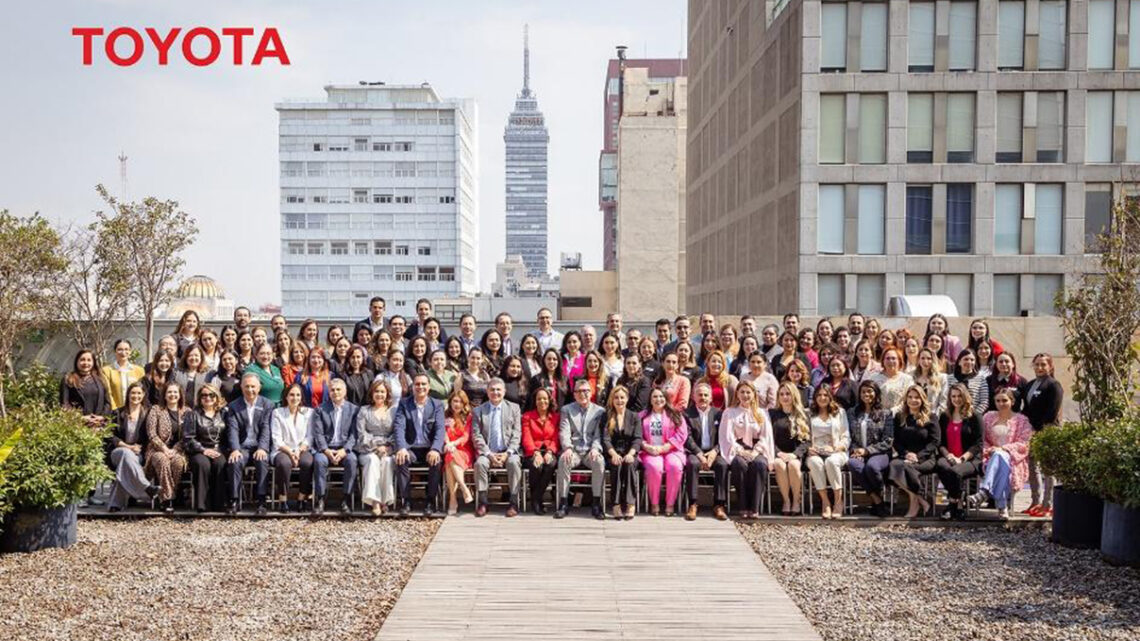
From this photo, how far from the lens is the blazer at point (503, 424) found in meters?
11.8

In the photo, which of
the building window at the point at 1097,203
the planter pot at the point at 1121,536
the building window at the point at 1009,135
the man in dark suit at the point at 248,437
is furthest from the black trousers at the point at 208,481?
the building window at the point at 1097,203

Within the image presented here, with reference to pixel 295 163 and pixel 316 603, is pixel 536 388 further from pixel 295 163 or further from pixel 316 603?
pixel 295 163

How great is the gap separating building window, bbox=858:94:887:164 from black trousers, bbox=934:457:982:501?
23.9 meters

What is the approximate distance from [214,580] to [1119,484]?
25.8ft

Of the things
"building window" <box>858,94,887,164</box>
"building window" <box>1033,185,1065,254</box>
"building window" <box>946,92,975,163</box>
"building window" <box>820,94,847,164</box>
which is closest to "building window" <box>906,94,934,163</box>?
"building window" <box>946,92,975,163</box>

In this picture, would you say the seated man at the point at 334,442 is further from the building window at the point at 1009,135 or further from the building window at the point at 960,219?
the building window at the point at 1009,135

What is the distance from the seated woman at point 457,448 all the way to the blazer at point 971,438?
527cm

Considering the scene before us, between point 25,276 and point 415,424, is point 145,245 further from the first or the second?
point 415,424

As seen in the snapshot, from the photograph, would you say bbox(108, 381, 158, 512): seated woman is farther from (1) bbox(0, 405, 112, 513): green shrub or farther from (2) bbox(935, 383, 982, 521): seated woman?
(2) bbox(935, 383, 982, 521): seated woman

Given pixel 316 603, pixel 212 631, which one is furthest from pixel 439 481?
pixel 212 631

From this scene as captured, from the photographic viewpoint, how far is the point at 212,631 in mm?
7402

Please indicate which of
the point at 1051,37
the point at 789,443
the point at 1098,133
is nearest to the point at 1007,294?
the point at 1098,133

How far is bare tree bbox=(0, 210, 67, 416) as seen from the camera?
19203 millimetres

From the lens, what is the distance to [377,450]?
38.1ft
